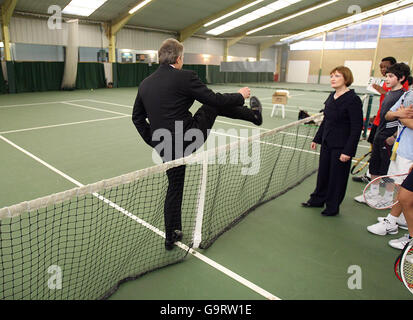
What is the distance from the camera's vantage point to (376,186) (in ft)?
13.1

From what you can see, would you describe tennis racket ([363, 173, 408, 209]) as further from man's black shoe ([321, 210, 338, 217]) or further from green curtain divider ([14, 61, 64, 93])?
green curtain divider ([14, 61, 64, 93])

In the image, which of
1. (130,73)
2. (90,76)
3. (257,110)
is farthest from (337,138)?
(130,73)

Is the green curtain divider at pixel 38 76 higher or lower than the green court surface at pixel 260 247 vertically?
higher

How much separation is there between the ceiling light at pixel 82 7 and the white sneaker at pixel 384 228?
19.1 metres

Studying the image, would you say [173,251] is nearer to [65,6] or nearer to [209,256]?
[209,256]

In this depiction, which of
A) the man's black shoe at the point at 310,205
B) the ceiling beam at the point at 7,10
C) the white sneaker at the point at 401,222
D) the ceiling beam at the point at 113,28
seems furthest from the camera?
the ceiling beam at the point at 113,28

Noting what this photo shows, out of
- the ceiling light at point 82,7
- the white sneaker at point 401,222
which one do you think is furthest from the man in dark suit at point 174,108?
the ceiling light at point 82,7

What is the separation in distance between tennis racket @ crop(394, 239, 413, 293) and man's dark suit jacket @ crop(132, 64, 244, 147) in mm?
1845

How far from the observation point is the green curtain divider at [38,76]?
1739 centimetres

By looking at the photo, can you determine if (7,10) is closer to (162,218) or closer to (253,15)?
(253,15)

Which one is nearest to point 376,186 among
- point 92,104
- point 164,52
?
point 164,52
